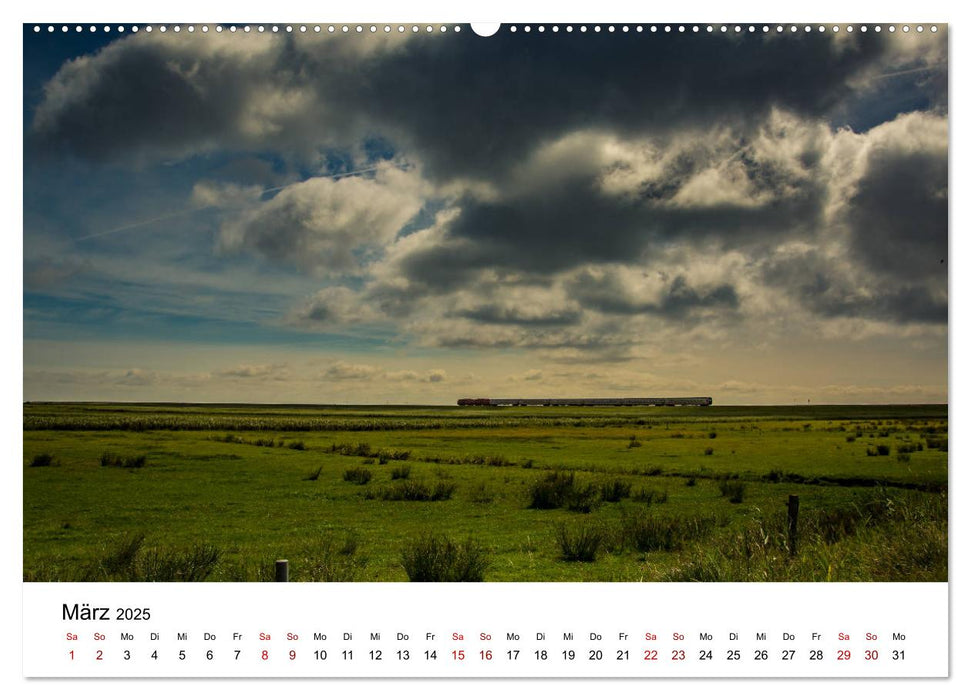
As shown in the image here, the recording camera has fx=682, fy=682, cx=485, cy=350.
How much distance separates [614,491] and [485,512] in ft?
20.2

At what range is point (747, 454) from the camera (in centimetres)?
4709

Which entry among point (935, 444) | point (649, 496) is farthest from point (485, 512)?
point (935, 444)

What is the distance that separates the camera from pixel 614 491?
2831cm

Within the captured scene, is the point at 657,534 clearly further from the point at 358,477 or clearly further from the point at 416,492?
the point at 358,477

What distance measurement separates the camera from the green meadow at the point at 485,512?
1254 cm

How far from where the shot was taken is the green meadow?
41.1 ft

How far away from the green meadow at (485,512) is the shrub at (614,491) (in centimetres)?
9

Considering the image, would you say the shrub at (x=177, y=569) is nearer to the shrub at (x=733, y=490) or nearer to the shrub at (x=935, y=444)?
the shrub at (x=733, y=490)

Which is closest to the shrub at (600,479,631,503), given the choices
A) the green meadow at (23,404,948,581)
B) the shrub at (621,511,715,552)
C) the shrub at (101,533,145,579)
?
the green meadow at (23,404,948,581)

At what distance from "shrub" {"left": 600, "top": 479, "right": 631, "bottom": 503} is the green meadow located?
0.29ft
